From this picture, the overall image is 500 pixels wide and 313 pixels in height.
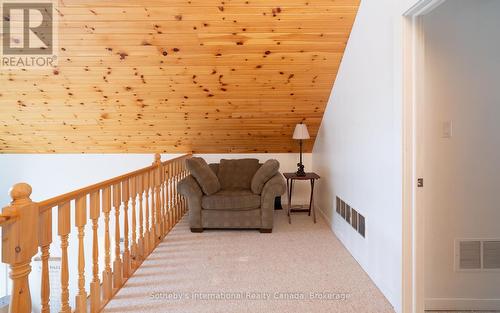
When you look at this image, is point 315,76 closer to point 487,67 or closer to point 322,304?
point 487,67

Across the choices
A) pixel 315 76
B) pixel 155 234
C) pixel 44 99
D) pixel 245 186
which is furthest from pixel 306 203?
A: pixel 44 99

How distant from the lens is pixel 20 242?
4.40ft

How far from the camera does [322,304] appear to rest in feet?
6.77

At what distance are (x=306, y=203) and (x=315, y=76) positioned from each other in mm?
2221

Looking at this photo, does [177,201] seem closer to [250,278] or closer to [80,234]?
[250,278]

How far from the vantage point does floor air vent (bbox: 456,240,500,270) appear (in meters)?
2.05

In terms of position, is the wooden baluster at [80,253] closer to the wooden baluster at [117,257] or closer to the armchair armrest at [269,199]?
the wooden baluster at [117,257]

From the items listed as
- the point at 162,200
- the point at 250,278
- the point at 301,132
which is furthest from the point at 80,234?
the point at 301,132

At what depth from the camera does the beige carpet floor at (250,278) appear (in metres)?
2.06

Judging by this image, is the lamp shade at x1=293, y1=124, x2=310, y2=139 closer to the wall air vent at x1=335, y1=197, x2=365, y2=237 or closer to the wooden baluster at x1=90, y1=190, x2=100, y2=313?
the wall air vent at x1=335, y1=197, x2=365, y2=237

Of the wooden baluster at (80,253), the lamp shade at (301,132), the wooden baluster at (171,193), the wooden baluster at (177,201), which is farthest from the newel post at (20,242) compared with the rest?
the lamp shade at (301,132)

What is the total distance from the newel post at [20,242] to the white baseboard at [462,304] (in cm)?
231

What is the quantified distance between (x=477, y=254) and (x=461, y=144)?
0.74 m
